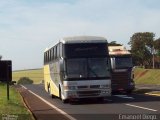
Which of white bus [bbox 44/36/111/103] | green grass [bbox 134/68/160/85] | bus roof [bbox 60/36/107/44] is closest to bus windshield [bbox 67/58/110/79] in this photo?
white bus [bbox 44/36/111/103]

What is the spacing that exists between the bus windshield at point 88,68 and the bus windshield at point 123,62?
868cm

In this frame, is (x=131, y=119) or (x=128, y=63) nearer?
(x=131, y=119)

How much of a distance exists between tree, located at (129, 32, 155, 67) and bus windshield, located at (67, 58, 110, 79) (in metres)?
95.7

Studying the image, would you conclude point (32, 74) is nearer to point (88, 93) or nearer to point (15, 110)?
point (88, 93)

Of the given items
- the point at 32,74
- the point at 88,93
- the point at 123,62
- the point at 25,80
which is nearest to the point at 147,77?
the point at 123,62

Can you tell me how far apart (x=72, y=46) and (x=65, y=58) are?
31.8 inches

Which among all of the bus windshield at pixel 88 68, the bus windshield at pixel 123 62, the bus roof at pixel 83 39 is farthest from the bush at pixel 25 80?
the bus windshield at pixel 88 68

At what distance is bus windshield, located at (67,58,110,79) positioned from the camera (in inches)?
1062

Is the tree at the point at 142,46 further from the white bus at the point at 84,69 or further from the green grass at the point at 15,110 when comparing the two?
the green grass at the point at 15,110

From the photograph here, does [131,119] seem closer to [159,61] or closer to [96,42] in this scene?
[96,42]

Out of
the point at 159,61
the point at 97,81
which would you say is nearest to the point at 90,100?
the point at 97,81

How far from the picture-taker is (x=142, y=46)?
125 m

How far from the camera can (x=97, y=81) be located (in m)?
26.9

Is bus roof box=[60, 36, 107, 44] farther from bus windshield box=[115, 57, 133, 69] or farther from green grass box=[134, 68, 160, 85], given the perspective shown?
green grass box=[134, 68, 160, 85]
